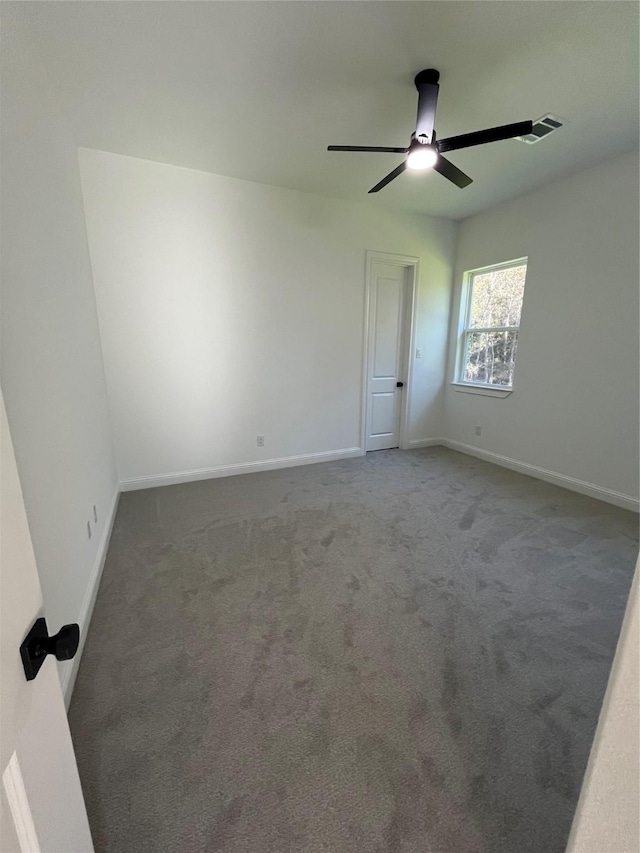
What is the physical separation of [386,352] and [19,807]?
14.1 ft

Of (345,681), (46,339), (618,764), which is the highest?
(46,339)

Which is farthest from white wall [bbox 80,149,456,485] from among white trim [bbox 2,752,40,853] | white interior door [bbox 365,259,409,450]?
white trim [bbox 2,752,40,853]

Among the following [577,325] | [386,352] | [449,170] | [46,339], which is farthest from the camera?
[386,352]

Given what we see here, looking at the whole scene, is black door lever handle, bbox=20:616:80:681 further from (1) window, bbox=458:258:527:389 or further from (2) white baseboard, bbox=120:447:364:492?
(1) window, bbox=458:258:527:389

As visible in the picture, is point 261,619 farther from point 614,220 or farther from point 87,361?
point 614,220

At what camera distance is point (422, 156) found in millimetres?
2025

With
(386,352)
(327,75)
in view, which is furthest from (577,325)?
(327,75)

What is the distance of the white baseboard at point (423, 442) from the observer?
471 cm

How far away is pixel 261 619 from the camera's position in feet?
5.90

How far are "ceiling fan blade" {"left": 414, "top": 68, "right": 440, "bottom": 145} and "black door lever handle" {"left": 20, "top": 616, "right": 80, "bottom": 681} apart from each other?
8.67 ft

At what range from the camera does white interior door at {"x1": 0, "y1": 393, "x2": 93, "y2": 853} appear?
0.46 m

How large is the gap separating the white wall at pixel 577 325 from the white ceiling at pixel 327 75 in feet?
1.39

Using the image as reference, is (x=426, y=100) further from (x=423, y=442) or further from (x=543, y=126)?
(x=423, y=442)

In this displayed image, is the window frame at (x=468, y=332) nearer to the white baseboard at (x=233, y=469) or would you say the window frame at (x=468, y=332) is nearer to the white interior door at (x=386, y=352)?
the white interior door at (x=386, y=352)
